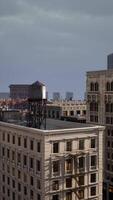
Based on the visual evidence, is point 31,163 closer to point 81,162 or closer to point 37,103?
point 81,162

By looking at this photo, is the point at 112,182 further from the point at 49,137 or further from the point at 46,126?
the point at 49,137

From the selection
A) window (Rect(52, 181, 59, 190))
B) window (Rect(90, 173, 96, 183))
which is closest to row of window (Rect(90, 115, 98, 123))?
window (Rect(90, 173, 96, 183))

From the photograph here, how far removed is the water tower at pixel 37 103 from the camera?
8250cm

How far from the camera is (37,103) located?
84250 mm

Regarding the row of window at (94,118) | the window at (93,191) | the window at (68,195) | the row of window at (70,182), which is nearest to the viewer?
the row of window at (70,182)

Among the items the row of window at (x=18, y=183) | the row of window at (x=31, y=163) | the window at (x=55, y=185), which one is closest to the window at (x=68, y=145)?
the row of window at (x=31, y=163)

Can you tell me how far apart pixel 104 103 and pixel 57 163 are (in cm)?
5166

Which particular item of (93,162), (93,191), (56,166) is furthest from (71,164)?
(93,191)

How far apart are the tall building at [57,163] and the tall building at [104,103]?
3971cm

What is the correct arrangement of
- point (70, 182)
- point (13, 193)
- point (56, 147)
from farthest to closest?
point (13, 193) → point (70, 182) → point (56, 147)

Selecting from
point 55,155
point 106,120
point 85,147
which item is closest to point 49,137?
point 55,155

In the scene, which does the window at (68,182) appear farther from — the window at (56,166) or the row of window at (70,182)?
the window at (56,166)

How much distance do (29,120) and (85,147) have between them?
1576 centimetres

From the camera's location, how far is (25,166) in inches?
Result: 3063
